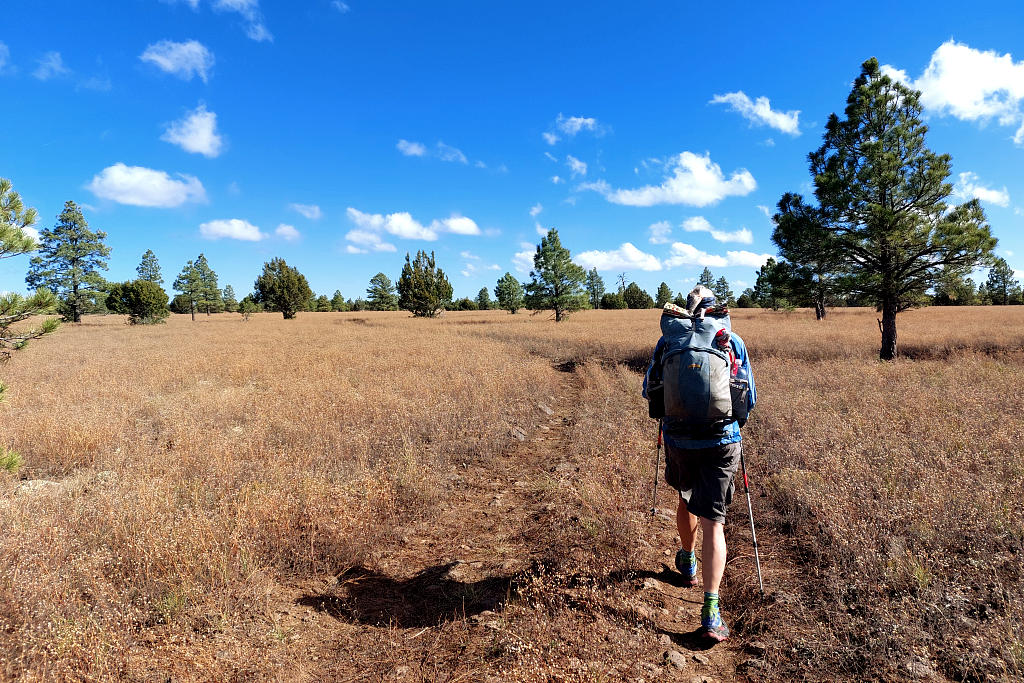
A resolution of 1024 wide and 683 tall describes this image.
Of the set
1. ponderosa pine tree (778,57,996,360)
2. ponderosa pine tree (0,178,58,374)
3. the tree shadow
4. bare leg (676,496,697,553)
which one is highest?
ponderosa pine tree (778,57,996,360)

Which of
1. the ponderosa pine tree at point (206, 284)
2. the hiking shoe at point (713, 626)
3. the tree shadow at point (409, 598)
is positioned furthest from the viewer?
the ponderosa pine tree at point (206, 284)

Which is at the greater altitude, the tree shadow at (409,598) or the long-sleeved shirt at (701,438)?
the long-sleeved shirt at (701,438)

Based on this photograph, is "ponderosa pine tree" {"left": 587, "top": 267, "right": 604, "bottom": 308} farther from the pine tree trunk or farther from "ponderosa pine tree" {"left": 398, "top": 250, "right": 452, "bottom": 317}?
the pine tree trunk

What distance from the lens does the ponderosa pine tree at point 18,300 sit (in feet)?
12.6

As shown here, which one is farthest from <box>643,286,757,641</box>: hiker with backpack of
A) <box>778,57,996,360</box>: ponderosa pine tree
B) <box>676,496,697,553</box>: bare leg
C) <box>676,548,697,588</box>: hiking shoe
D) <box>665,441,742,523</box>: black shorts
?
<box>778,57,996,360</box>: ponderosa pine tree

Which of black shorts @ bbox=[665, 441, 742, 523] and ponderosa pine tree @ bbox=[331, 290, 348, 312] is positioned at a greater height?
ponderosa pine tree @ bbox=[331, 290, 348, 312]

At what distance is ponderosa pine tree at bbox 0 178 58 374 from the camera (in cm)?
385

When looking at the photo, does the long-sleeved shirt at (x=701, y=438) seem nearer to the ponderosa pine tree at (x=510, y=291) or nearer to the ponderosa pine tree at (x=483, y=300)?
the ponderosa pine tree at (x=510, y=291)

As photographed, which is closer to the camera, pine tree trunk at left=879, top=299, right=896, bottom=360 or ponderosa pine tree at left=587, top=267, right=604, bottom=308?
pine tree trunk at left=879, top=299, right=896, bottom=360

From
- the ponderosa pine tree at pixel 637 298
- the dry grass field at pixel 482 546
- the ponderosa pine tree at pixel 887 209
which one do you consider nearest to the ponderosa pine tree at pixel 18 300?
the dry grass field at pixel 482 546

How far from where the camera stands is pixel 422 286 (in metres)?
49.2

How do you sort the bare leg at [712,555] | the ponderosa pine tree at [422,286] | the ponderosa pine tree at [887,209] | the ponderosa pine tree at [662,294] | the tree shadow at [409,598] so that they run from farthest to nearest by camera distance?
the ponderosa pine tree at [662,294] < the ponderosa pine tree at [422,286] < the ponderosa pine tree at [887,209] < the tree shadow at [409,598] < the bare leg at [712,555]

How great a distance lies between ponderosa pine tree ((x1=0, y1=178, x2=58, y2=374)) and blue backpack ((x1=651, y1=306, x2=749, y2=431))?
18.6ft

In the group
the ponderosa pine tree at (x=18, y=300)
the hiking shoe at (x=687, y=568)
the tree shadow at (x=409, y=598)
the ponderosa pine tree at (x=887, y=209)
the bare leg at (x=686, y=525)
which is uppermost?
the ponderosa pine tree at (x=887, y=209)
